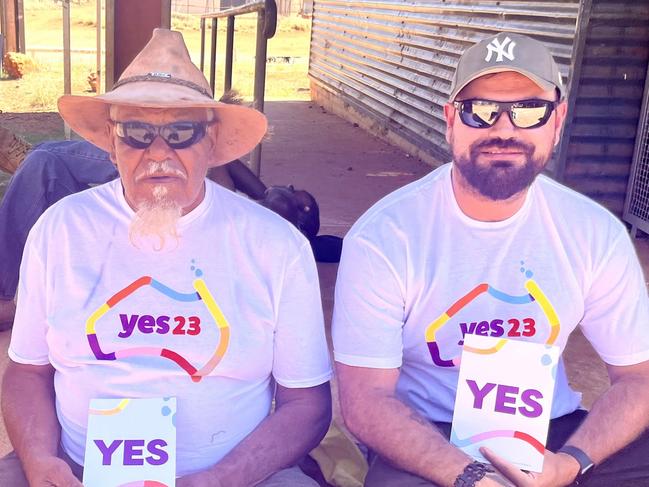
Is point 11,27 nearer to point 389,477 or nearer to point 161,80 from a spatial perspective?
point 161,80

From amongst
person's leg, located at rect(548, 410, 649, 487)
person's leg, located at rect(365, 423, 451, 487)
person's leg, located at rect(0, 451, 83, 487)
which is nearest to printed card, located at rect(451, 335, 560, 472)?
person's leg, located at rect(365, 423, 451, 487)

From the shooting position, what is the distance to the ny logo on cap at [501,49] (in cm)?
236

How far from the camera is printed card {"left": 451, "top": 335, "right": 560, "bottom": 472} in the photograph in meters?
2.21

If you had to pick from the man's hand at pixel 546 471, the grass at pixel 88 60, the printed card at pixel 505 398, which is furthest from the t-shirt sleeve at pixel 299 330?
the grass at pixel 88 60

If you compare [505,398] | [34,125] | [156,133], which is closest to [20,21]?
[34,125]

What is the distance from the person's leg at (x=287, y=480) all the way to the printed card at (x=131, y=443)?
26 centimetres

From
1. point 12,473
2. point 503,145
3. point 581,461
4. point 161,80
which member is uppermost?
point 161,80

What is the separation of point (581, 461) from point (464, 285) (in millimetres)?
564

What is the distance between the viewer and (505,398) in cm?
225

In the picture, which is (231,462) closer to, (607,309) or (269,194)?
(607,309)

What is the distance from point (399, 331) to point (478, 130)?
602 mm

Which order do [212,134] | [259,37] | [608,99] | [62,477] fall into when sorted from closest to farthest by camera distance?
[62,477] → [212,134] → [259,37] → [608,99]

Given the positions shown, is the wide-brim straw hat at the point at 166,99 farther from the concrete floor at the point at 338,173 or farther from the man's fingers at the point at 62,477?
the concrete floor at the point at 338,173

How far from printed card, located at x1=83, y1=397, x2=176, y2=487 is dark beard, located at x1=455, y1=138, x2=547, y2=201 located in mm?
Result: 1018
